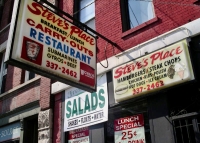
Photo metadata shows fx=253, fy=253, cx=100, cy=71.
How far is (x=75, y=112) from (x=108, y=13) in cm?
316

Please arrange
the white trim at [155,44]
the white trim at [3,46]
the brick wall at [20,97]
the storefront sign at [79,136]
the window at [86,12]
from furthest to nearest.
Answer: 1. the white trim at [3,46]
2. the brick wall at [20,97]
3. the window at [86,12]
4. the storefront sign at [79,136]
5. the white trim at [155,44]

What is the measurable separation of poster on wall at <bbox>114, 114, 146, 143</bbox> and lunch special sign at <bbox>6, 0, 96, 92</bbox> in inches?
52.2

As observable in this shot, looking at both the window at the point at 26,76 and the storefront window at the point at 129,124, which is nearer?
the storefront window at the point at 129,124

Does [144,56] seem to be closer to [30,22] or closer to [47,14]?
[47,14]

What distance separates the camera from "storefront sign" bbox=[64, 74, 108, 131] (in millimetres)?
6777

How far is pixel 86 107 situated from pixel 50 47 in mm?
2545

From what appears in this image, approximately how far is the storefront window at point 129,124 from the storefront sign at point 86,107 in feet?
0.93

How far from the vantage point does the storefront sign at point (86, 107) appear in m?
6.78

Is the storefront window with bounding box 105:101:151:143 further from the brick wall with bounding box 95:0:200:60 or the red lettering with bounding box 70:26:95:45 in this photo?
the red lettering with bounding box 70:26:95:45

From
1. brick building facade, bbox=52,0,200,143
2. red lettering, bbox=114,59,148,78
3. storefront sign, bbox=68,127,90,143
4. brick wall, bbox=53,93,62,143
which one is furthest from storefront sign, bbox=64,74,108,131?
red lettering, bbox=114,59,148,78

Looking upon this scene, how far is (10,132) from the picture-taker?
32.1 feet

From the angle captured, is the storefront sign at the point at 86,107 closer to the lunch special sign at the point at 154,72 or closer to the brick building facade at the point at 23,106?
the lunch special sign at the point at 154,72

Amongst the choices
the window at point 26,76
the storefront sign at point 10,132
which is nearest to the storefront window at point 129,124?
the storefront sign at point 10,132

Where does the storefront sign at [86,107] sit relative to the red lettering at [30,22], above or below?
below
